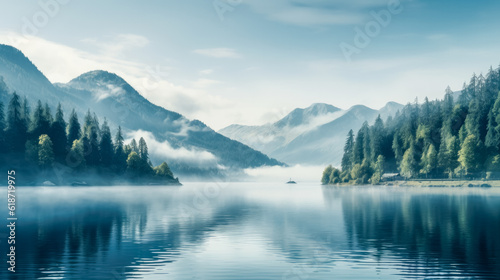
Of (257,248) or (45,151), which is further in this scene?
(45,151)

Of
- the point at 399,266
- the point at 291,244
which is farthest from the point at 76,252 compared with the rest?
the point at 399,266

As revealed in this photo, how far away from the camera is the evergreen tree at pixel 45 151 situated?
191 meters

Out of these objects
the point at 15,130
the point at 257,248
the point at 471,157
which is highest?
the point at 15,130

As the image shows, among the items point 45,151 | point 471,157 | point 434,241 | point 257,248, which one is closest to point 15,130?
point 45,151

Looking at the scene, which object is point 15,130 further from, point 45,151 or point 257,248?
point 257,248

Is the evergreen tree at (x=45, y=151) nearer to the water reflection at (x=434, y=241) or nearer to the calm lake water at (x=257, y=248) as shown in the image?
the calm lake water at (x=257, y=248)

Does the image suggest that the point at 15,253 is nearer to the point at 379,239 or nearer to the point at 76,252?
the point at 76,252

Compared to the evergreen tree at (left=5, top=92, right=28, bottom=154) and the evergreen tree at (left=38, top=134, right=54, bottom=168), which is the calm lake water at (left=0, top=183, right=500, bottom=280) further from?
the evergreen tree at (left=5, top=92, right=28, bottom=154)

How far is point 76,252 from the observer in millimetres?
→ 39406

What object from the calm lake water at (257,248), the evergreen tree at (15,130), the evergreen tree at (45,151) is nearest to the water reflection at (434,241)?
the calm lake water at (257,248)

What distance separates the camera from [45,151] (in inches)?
7525

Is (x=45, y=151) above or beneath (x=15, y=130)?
beneath

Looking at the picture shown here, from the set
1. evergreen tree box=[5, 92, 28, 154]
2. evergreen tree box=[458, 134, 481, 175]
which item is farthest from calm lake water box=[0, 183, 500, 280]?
evergreen tree box=[458, 134, 481, 175]

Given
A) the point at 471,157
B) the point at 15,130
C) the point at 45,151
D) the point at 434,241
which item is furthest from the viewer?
the point at 471,157
